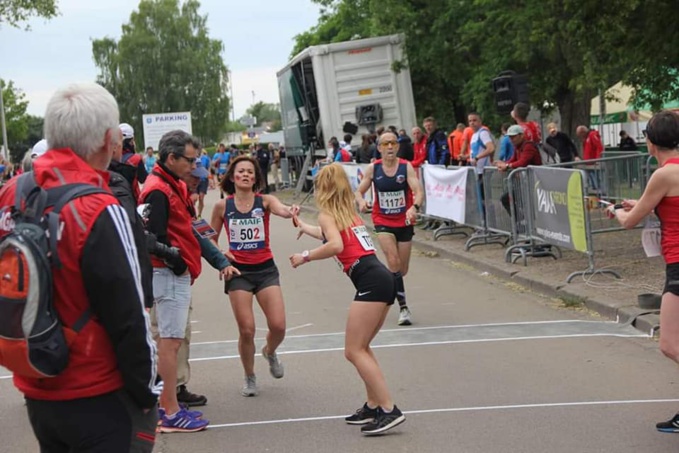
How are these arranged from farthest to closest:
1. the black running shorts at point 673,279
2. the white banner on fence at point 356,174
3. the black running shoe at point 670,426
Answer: the white banner on fence at point 356,174 < the black running shoe at point 670,426 < the black running shorts at point 673,279

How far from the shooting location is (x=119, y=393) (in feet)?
11.2

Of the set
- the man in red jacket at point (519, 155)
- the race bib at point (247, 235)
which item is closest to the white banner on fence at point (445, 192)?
the man in red jacket at point (519, 155)

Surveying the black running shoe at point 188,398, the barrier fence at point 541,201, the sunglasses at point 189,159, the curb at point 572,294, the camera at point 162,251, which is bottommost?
the curb at point 572,294

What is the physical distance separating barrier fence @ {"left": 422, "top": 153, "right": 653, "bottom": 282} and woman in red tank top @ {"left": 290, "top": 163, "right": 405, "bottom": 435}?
17.3 feet

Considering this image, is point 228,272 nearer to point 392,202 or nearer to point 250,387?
point 250,387

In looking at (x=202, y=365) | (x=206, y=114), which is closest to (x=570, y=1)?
(x=202, y=365)

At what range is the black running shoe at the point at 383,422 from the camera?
6.70 m

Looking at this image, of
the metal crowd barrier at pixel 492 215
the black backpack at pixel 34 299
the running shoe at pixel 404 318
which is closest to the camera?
the black backpack at pixel 34 299

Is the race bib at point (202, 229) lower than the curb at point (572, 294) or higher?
higher

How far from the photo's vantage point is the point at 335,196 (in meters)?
7.18

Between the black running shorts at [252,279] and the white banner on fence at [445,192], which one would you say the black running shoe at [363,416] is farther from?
the white banner on fence at [445,192]

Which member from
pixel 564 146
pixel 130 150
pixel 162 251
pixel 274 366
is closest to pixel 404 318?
pixel 274 366

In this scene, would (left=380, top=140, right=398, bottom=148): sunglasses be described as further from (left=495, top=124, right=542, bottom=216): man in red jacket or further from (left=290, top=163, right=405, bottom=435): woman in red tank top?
(left=495, top=124, right=542, bottom=216): man in red jacket

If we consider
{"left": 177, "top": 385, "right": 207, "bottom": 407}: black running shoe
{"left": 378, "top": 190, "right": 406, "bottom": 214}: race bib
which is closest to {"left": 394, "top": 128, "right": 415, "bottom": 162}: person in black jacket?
{"left": 378, "top": 190, "right": 406, "bottom": 214}: race bib
